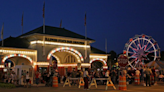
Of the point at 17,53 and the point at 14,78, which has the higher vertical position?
the point at 17,53

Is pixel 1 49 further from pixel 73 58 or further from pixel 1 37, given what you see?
pixel 73 58

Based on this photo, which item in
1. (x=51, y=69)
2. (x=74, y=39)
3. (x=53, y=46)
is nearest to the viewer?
(x=51, y=69)

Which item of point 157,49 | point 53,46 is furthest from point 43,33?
point 157,49

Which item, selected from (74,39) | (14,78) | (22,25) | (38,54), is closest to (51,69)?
(38,54)

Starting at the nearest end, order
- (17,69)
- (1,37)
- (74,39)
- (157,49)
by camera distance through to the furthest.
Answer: (17,69) < (1,37) < (74,39) < (157,49)

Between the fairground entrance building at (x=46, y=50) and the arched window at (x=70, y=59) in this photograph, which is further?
the arched window at (x=70, y=59)

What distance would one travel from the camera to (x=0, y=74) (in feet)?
81.5

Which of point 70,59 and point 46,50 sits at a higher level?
point 46,50

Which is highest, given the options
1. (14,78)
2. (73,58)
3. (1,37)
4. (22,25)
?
(22,25)

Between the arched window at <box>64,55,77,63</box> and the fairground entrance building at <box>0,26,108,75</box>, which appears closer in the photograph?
Answer: the fairground entrance building at <box>0,26,108,75</box>

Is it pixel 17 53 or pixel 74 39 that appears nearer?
pixel 17 53

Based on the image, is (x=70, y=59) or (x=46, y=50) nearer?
(x=46, y=50)

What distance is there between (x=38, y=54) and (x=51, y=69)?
375 cm

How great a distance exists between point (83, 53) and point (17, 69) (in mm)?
12197
